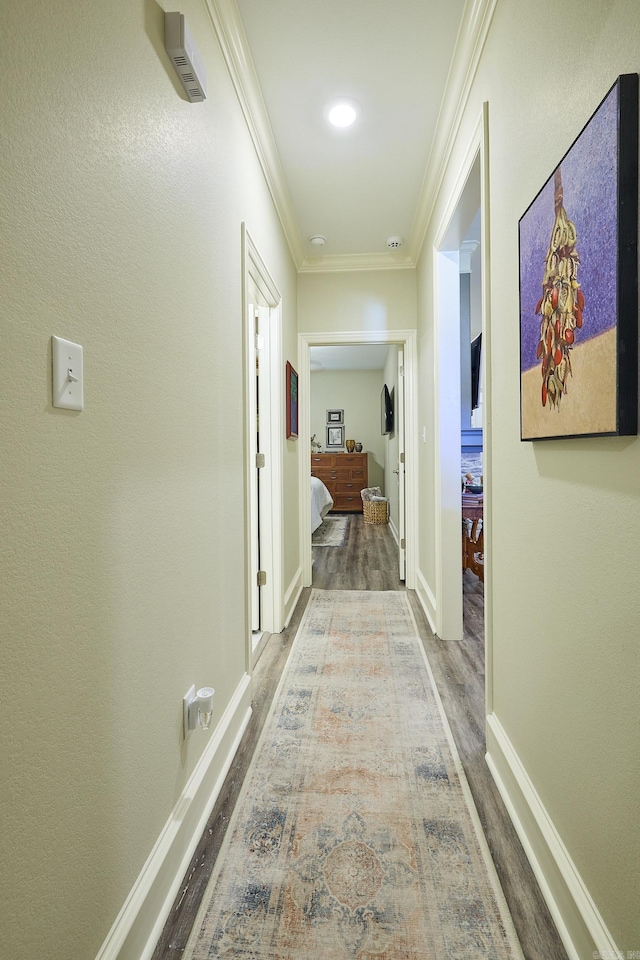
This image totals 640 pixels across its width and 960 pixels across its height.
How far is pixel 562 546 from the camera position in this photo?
3.61 ft

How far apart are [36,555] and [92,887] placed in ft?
1.97

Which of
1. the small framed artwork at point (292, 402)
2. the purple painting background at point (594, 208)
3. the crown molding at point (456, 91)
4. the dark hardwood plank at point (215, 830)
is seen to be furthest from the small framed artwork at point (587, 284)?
the small framed artwork at point (292, 402)

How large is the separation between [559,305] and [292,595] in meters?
2.63

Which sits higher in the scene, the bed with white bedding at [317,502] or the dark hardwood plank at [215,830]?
the bed with white bedding at [317,502]

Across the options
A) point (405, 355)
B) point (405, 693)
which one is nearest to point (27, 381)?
point (405, 693)

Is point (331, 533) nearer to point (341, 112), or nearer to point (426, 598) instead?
point (426, 598)

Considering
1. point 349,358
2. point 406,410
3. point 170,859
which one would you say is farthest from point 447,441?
point 349,358

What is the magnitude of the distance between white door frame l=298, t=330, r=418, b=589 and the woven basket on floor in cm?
306

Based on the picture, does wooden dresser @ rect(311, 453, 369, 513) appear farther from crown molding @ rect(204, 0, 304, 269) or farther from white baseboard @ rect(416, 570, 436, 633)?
crown molding @ rect(204, 0, 304, 269)

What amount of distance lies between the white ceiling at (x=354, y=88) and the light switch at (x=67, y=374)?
1.62 metres

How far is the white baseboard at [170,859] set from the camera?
926 mm

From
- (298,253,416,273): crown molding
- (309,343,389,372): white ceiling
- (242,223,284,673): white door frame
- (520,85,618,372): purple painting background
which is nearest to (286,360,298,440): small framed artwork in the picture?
(242,223,284,673): white door frame

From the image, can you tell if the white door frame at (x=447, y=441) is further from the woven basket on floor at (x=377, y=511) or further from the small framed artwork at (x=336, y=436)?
the small framed artwork at (x=336, y=436)

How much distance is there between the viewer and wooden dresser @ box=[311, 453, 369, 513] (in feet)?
26.3
